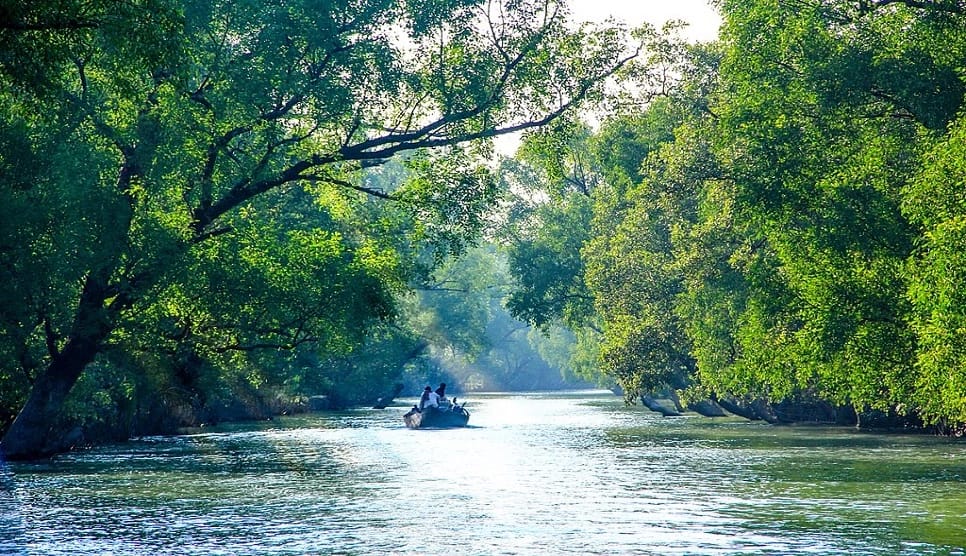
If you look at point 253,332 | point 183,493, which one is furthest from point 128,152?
point 183,493

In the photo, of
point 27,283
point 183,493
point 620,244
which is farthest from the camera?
point 620,244

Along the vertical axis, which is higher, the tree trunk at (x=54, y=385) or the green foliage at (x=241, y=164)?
the green foliage at (x=241, y=164)

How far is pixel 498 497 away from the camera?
2603cm

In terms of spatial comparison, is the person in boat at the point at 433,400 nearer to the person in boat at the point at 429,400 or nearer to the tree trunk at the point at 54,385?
the person in boat at the point at 429,400

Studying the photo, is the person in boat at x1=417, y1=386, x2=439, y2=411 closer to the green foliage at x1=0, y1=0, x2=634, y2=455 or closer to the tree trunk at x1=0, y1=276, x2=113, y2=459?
the green foliage at x1=0, y1=0, x2=634, y2=455

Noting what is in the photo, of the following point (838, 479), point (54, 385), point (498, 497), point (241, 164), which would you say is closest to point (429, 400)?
point (241, 164)

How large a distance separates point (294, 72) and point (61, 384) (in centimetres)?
1090

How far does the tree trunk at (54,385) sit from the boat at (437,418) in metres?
23.1

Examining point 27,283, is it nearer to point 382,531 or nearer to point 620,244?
point 382,531

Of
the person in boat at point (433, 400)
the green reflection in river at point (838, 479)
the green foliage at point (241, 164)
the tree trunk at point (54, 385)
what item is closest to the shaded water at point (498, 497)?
the green reflection in river at point (838, 479)

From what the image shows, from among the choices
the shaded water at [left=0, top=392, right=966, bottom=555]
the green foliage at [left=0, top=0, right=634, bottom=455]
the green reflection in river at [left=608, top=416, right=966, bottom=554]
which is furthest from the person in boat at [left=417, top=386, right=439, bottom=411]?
the green foliage at [left=0, top=0, right=634, bottom=455]

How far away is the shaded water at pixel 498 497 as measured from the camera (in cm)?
1920

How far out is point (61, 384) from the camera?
35156mm

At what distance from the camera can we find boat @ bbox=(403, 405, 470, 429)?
56.8 meters
